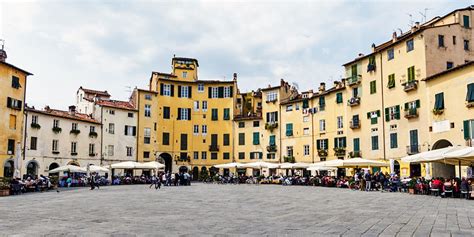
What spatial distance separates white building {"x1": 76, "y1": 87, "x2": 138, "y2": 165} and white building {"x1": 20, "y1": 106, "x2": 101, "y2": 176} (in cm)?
107

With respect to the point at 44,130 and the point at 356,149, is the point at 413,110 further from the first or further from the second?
the point at 44,130

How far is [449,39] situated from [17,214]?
34.7m

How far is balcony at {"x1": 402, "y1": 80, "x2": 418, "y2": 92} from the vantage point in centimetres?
3597

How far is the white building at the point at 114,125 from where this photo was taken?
52.4m

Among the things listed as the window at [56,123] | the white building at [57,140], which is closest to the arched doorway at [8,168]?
the white building at [57,140]

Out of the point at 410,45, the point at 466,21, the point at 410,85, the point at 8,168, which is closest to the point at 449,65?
the point at 410,45

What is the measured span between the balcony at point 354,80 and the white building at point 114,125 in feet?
88.9

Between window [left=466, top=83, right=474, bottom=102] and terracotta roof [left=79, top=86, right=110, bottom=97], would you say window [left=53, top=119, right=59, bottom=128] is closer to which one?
terracotta roof [left=79, top=86, right=110, bottom=97]

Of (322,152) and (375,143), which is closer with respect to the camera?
(375,143)

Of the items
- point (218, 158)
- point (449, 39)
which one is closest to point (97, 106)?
point (218, 158)

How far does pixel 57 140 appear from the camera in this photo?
46188mm

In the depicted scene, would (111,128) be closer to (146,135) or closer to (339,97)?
(146,135)

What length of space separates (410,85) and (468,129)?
23.8ft

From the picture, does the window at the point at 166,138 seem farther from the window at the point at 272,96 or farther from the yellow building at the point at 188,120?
the window at the point at 272,96
